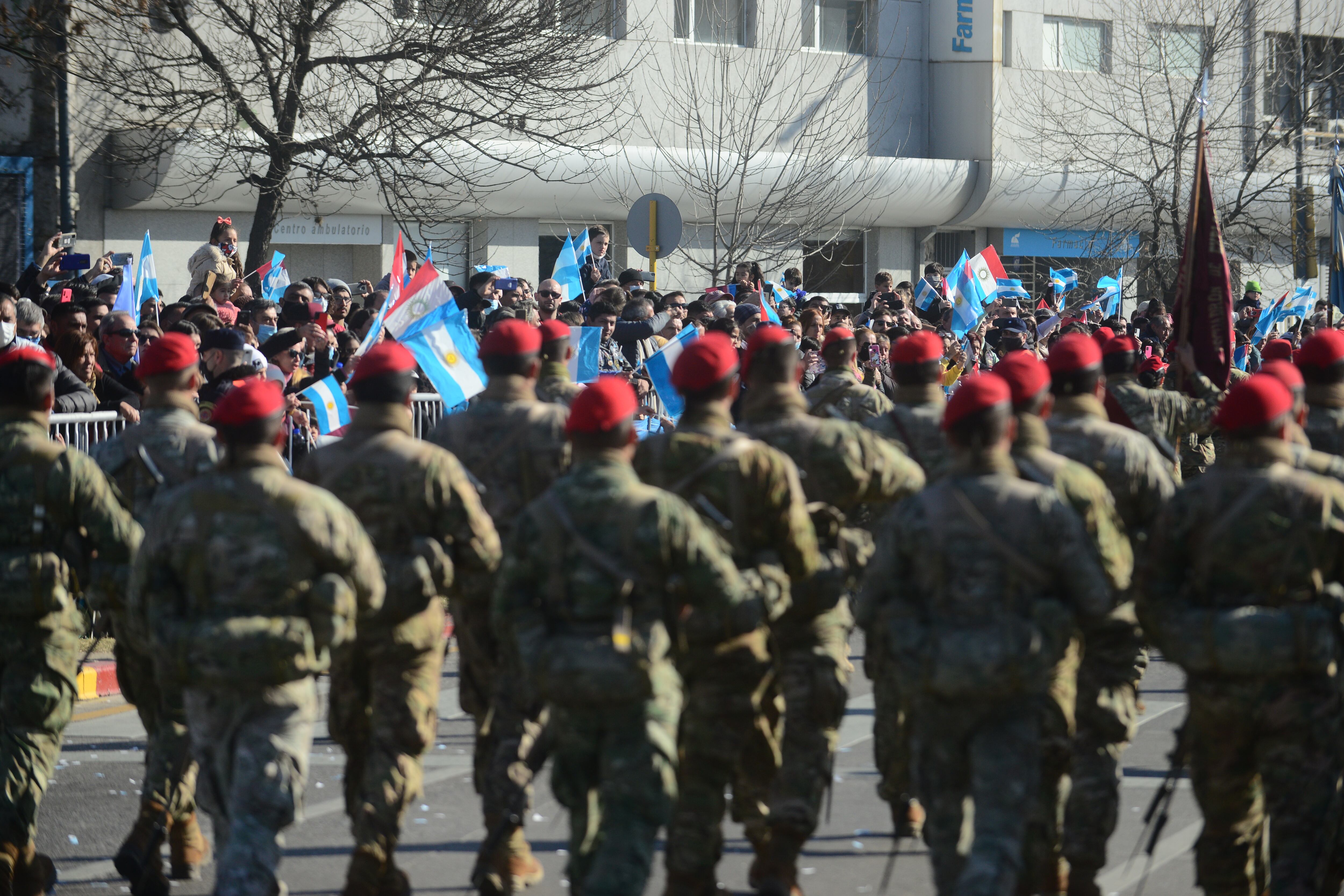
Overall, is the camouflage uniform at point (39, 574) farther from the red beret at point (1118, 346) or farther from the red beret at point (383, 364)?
the red beret at point (1118, 346)

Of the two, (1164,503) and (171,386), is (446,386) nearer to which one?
(171,386)

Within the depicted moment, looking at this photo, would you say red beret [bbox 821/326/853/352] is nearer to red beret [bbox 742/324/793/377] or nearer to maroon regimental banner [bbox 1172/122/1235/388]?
maroon regimental banner [bbox 1172/122/1235/388]

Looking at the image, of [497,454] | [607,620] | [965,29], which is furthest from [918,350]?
[965,29]

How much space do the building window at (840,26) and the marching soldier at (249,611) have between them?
2550 centimetres

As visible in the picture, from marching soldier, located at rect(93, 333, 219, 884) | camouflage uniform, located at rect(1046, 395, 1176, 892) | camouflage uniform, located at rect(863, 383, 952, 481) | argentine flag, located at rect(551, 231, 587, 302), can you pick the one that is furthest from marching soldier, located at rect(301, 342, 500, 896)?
argentine flag, located at rect(551, 231, 587, 302)

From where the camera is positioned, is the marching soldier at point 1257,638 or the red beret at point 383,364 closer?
the marching soldier at point 1257,638

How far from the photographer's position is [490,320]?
43.3 feet

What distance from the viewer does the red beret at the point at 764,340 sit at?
666 centimetres

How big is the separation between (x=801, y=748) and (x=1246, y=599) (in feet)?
5.87

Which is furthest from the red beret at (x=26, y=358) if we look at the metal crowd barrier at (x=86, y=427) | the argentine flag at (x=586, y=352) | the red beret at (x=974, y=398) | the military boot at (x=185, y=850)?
the argentine flag at (x=586, y=352)

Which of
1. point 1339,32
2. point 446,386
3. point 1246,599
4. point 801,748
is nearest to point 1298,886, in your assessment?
point 1246,599

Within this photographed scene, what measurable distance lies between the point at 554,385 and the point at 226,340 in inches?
81.6

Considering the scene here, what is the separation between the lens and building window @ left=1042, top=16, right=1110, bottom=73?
3269 cm

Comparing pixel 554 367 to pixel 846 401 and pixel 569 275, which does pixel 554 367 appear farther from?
pixel 569 275
